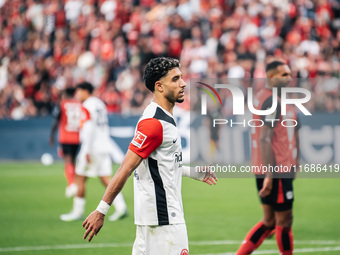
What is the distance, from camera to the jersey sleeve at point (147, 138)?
16.0ft

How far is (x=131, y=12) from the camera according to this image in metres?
25.2

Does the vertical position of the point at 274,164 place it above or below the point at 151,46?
below

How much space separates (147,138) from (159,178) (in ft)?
1.25

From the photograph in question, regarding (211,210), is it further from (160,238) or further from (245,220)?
(160,238)

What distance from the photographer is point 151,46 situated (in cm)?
2302

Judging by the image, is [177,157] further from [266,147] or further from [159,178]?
[266,147]

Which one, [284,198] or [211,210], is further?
[211,210]

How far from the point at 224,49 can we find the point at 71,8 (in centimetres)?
843

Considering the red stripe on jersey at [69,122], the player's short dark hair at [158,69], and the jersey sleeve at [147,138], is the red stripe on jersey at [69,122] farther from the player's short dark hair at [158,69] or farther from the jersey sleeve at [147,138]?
the jersey sleeve at [147,138]

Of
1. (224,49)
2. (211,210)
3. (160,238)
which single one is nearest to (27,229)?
(211,210)

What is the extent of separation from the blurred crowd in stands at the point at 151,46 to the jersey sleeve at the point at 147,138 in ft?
47.3

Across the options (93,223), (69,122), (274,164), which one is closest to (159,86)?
(93,223)

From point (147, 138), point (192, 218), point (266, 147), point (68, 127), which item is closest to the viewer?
point (147, 138)

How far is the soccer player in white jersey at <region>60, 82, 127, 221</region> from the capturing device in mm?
11148
